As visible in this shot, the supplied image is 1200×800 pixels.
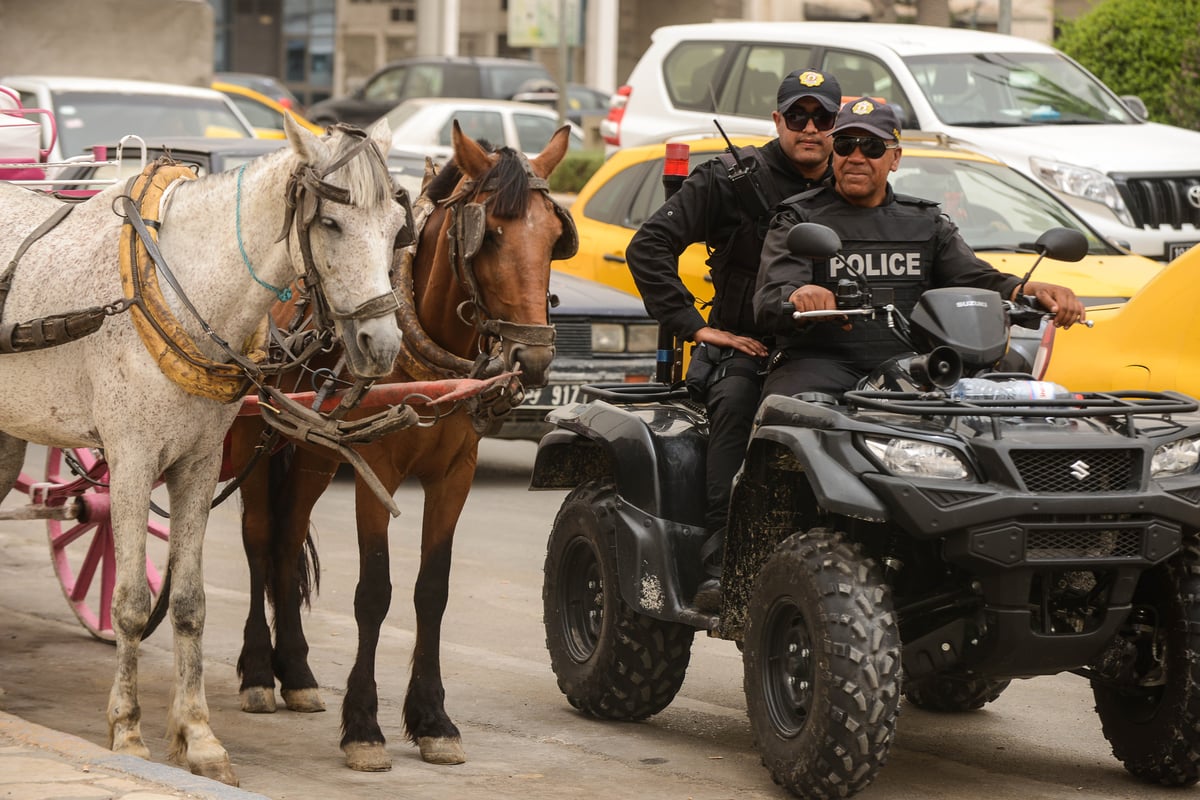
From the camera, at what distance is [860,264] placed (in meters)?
6.43

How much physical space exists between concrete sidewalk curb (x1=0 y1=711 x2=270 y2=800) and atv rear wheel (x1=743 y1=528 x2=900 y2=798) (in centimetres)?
157

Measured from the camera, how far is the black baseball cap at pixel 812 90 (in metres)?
6.90

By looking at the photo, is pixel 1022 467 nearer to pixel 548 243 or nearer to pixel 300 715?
pixel 548 243

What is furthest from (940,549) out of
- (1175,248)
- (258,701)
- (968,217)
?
(1175,248)

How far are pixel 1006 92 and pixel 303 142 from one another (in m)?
11.1

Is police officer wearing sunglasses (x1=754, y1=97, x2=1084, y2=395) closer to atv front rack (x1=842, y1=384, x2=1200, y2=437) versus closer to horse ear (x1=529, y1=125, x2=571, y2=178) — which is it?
atv front rack (x1=842, y1=384, x2=1200, y2=437)

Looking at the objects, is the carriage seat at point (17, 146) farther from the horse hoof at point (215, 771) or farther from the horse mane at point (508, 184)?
the horse hoof at point (215, 771)

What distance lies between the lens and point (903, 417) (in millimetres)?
5863

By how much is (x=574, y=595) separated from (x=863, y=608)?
1.89 m

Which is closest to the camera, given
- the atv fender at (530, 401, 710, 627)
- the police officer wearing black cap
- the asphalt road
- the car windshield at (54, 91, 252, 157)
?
the asphalt road

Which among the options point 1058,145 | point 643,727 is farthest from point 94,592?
point 1058,145

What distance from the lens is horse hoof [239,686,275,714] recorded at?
7.16m

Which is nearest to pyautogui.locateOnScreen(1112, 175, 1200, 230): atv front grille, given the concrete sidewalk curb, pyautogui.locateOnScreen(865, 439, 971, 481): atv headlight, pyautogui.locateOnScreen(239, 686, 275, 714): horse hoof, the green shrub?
pyautogui.locateOnScreen(239, 686, 275, 714): horse hoof

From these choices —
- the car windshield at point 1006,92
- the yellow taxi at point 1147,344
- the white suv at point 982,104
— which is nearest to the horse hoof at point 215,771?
the yellow taxi at point 1147,344
